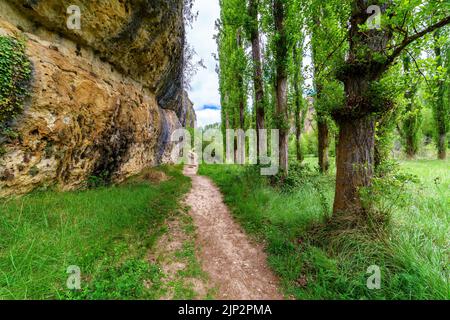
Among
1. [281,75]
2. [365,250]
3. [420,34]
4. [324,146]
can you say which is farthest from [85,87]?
[324,146]

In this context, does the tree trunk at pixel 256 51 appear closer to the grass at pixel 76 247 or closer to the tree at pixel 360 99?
the tree at pixel 360 99

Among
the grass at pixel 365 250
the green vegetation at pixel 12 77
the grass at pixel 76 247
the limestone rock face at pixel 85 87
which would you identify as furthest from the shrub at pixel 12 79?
the grass at pixel 365 250

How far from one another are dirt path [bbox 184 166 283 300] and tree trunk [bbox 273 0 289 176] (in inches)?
133

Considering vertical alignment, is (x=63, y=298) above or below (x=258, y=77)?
below

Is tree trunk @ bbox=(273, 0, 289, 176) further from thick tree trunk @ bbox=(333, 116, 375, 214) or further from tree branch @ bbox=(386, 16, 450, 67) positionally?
tree branch @ bbox=(386, 16, 450, 67)

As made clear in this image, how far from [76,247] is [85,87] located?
4.32 metres

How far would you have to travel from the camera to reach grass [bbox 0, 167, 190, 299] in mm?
2158

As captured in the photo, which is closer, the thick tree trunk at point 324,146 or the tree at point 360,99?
the tree at point 360,99

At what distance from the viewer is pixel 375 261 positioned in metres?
2.60

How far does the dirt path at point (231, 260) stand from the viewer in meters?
2.56

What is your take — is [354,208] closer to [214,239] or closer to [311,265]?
[311,265]

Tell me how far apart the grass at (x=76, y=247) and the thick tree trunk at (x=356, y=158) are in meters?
3.42
